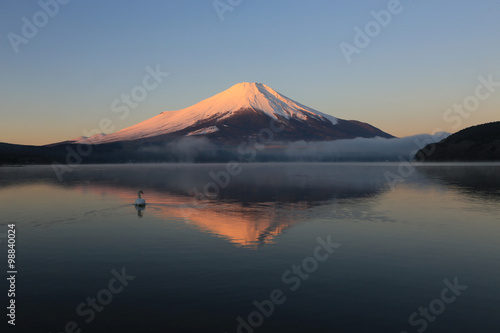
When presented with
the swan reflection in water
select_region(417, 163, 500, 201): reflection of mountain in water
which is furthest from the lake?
select_region(417, 163, 500, 201): reflection of mountain in water

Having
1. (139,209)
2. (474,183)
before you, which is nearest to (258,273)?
(139,209)

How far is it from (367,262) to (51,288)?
463 inches

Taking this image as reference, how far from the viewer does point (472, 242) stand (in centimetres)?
2066

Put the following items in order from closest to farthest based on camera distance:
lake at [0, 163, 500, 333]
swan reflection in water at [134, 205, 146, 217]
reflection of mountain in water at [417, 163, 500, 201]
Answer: lake at [0, 163, 500, 333]
swan reflection in water at [134, 205, 146, 217]
reflection of mountain in water at [417, 163, 500, 201]

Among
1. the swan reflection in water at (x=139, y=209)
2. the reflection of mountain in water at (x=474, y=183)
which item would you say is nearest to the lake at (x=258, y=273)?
the swan reflection in water at (x=139, y=209)

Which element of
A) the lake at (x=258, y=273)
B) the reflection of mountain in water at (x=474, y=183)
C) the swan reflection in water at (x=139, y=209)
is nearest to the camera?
the lake at (x=258, y=273)

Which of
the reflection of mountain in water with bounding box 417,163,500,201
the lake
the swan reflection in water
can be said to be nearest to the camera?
the lake

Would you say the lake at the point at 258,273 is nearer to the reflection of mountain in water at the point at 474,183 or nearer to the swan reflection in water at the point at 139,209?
the swan reflection in water at the point at 139,209

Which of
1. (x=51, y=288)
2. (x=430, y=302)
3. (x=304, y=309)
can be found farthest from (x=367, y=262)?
(x=51, y=288)

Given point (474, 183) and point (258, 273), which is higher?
point (474, 183)

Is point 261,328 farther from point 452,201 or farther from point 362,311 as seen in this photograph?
point 452,201

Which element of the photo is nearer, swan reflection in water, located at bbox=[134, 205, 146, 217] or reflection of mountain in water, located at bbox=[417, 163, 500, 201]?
swan reflection in water, located at bbox=[134, 205, 146, 217]

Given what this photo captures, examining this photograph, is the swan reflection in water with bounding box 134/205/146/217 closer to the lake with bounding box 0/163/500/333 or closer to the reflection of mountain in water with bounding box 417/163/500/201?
the lake with bounding box 0/163/500/333

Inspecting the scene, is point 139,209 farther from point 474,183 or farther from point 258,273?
point 474,183
